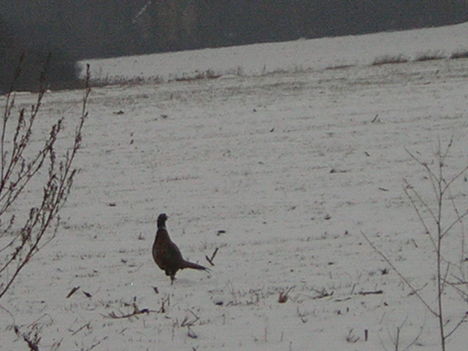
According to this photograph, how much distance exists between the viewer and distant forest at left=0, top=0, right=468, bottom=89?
56125mm

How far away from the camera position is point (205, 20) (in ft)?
202

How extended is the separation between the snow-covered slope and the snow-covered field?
13.3 meters

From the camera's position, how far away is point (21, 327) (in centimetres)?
680

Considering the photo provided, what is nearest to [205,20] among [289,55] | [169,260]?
[289,55]

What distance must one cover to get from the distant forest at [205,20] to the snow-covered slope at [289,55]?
3.21m

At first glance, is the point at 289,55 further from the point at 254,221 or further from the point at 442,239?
the point at 442,239

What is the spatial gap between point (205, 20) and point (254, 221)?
51.4m

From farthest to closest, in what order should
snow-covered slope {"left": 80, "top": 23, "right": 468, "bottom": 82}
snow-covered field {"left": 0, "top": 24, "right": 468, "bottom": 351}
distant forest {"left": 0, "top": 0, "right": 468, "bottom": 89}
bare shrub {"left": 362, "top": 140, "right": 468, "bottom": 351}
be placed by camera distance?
distant forest {"left": 0, "top": 0, "right": 468, "bottom": 89}, snow-covered slope {"left": 80, "top": 23, "right": 468, "bottom": 82}, snow-covered field {"left": 0, "top": 24, "right": 468, "bottom": 351}, bare shrub {"left": 362, "top": 140, "right": 468, "bottom": 351}

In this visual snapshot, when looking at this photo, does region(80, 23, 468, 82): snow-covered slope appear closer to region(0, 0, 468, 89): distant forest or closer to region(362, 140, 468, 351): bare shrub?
region(0, 0, 468, 89): distant forest

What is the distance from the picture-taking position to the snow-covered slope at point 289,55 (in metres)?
38.7

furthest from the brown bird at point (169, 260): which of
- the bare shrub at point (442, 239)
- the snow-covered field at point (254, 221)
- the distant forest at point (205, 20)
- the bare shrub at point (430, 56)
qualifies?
the distant forest at point (205, 20)

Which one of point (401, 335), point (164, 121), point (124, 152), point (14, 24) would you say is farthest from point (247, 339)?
point (14, 24)

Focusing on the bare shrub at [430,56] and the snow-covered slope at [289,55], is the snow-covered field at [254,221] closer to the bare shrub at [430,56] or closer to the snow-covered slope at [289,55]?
the bare shrub at [430,56]

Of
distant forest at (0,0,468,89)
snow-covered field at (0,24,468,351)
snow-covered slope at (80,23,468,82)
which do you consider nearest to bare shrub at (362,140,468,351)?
snow-covered field at (0,24,468,351)
